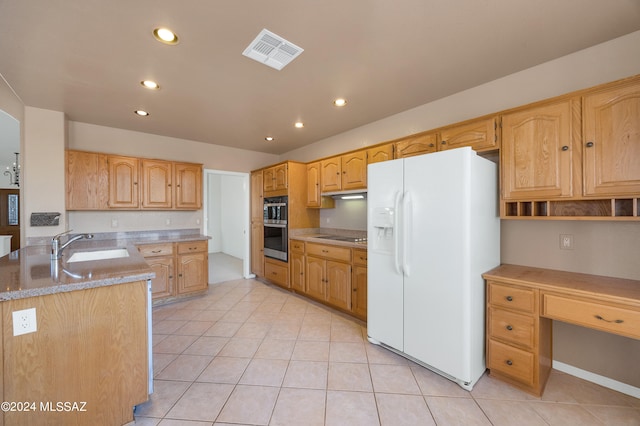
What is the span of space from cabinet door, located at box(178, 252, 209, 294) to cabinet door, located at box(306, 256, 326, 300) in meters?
1.63

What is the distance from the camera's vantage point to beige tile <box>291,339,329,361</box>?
228cm

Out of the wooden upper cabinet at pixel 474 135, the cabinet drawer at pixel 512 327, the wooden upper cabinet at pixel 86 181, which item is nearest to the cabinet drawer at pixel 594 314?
the cabinet drawer at pixel 512 327

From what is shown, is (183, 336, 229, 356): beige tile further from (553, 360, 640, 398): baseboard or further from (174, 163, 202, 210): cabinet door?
(553, 360, 640, 398): baseboard

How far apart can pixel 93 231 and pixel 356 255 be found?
3.68m

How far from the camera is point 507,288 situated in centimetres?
188

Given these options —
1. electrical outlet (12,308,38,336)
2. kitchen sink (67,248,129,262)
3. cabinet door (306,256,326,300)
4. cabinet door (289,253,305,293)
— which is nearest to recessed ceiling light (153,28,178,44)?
electrical outlet (12,308,38,336)

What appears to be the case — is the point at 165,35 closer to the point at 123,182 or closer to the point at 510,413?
the point at 123,182

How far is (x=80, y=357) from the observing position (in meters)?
1.42

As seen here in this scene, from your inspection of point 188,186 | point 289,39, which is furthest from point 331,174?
point 188,186

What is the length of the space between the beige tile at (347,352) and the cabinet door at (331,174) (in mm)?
1980

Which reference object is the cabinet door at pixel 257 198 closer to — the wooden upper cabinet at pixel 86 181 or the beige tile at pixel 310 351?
the wooden upper cabinet at pixel 86 181

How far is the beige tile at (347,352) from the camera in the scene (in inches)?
88.8

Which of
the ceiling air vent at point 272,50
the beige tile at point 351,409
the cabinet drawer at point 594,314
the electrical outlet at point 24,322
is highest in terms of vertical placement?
the ceiling air vent at point 272,50

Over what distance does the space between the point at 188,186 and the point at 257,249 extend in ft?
5.42
